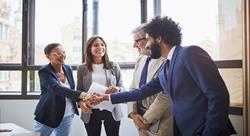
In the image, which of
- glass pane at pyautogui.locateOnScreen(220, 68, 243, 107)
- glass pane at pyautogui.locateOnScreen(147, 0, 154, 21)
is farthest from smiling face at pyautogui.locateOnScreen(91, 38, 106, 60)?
glass pane at pyautogui.locateOnScreen(220, 68, 243, 107)

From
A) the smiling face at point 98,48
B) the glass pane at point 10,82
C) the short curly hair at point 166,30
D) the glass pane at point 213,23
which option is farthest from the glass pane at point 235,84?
the glass pane at point 10,82

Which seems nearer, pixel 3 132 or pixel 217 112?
pixel 217 112

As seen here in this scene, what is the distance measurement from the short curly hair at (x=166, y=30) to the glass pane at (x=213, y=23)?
0.64m

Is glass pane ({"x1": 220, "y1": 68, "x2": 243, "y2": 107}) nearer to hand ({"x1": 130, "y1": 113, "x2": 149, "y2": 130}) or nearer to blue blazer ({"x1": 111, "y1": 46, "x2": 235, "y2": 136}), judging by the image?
hand ({"x1": 130, "y1": 113, "x2": 149, "y2": 130})

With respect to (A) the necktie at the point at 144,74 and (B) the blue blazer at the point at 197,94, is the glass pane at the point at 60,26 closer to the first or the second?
(A) the necktie at the point at 144,74

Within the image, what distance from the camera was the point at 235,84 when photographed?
2676mm

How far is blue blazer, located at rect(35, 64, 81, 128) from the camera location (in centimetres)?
260

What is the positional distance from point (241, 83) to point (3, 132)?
2.15 m

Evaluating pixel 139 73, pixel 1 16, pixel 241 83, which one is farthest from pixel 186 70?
pixel 1 16

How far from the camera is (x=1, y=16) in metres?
3.78

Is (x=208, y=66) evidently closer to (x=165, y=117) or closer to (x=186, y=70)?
(x=186, y=70)

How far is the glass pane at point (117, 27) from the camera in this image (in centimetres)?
368

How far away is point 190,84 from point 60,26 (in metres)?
2.66

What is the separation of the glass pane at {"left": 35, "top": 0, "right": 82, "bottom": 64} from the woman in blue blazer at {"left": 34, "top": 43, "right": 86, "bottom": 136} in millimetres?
1020
